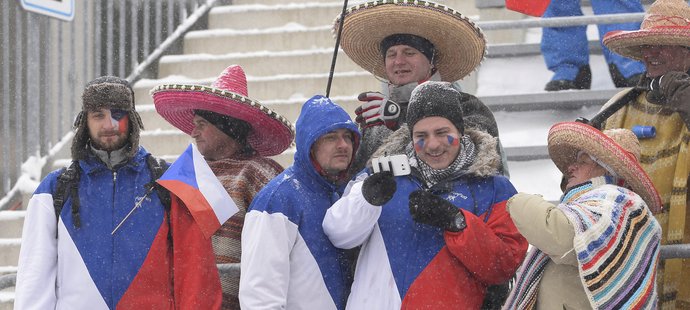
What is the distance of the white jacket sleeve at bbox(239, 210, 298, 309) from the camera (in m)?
4.36

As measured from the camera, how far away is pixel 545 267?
4465 millimetres

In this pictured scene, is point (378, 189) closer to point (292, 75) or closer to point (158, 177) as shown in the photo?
point (158, 177)

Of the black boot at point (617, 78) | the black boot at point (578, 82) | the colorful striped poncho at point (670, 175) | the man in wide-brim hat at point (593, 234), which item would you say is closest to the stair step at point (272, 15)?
the black boot at point (578, 82)

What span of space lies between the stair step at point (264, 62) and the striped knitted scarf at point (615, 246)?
466 centimetres

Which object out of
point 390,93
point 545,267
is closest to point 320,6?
point 390,93

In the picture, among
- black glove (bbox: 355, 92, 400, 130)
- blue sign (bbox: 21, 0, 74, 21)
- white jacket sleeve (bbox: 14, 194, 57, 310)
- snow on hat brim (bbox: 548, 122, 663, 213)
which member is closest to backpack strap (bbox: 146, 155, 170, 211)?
white jacket sleeve (bbox: 14, 194, 57, 310)

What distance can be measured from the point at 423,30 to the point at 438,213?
1210mm

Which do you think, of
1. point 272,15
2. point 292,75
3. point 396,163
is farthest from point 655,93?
point 272,15

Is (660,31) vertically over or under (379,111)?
over

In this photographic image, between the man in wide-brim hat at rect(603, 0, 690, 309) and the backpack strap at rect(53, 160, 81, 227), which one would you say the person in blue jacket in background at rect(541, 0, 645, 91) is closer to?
the man in wide-brim hat at rect(603, 0, 690, 309)

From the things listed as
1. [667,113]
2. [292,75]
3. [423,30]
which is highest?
[423,30]

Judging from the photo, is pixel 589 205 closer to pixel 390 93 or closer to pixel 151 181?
A: pixel 390 93

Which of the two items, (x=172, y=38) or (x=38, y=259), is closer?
(x=38, y=259)

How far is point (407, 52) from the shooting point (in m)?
5.25
